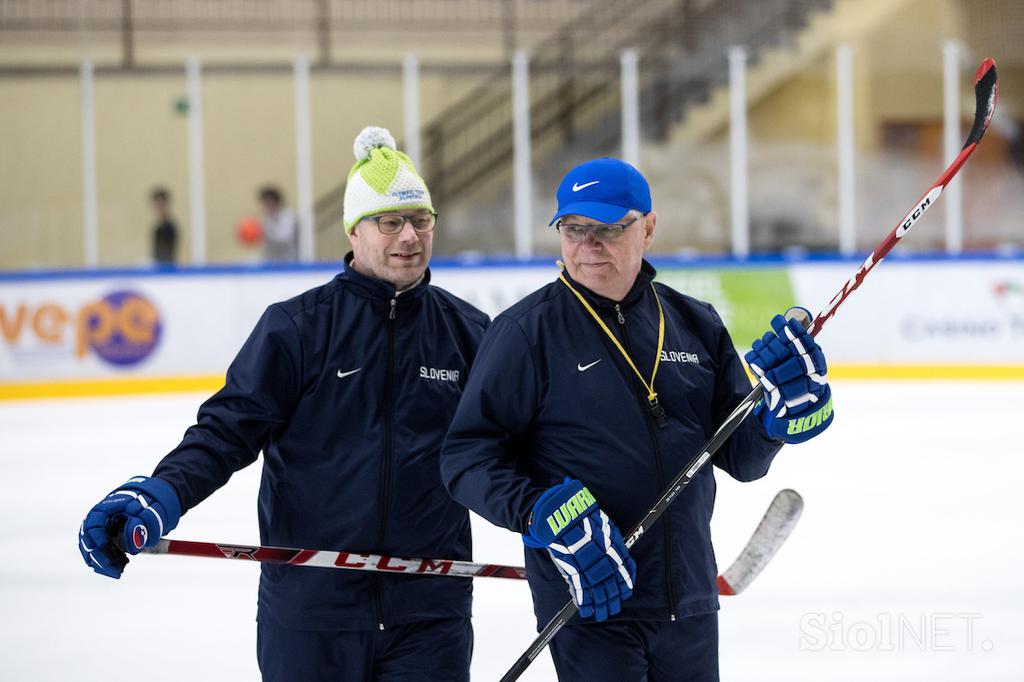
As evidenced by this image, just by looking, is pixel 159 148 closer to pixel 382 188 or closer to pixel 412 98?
pixel 412 98

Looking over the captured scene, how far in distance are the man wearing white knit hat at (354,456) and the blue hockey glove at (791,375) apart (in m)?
0.58

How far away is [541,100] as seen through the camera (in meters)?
10.7

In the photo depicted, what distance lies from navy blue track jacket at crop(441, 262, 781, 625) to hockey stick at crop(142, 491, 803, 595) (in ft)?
0.79

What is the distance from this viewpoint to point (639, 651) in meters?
2.06

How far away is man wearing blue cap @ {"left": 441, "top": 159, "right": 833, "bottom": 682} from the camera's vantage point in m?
2.05

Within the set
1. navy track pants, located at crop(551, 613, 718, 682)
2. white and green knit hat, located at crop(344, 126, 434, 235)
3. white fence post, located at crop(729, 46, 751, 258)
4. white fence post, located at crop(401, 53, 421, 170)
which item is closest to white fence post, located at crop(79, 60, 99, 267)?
white fence post, located at crop(401, 53, 421, 170)

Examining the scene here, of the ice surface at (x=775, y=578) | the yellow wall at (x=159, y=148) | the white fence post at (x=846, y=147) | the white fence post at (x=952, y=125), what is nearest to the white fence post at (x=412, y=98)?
the yellow wall at (x=159, y=148)

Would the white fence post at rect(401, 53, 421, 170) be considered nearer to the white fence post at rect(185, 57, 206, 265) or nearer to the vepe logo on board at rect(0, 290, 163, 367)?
the white fence post at rect(185, 57, 206, 265)

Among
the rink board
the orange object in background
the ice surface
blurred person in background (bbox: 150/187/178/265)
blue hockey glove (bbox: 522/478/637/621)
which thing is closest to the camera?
blue hockey glove (bbox: 522/478/637/621)

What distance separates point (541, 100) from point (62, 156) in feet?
12.2

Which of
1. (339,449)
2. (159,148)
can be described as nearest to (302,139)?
(159,148)

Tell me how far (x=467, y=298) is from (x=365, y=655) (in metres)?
7.35

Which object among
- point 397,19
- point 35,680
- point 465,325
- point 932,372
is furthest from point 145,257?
point 465,325

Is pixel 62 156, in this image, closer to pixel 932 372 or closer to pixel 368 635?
pixel 932 372
